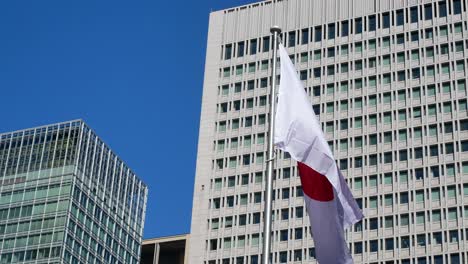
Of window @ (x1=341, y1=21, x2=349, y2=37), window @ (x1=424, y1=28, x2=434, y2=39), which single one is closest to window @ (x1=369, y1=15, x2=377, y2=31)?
window @ (x1=341, y1=21, x2=349, y2=37)

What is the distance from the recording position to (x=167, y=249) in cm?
17338

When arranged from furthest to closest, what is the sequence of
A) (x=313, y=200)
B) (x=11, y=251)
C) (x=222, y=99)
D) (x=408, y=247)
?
1. (x=11, y=251)
2. (x=222, y=99)
3. (x=408, y=247)
4. (x=313, y=200)

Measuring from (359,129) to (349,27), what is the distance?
16.1 metres

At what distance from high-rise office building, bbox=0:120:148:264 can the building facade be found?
4001 millimetres

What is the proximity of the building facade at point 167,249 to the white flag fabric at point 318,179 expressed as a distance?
13060 cm

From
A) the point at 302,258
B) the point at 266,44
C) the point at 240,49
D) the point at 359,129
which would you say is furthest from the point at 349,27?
the point at 302,258

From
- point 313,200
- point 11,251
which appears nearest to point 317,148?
point 313,200

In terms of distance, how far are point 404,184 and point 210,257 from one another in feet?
85.4

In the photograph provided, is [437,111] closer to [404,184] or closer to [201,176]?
[404,184]

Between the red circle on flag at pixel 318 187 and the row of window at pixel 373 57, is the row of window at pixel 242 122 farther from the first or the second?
the red circle on flag at pixel 318 187

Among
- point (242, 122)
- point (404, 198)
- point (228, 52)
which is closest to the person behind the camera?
point (404, 198)

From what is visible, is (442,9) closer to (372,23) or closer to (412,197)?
(372,23)

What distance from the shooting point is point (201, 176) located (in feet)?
440

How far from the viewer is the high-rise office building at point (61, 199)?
155375mm
